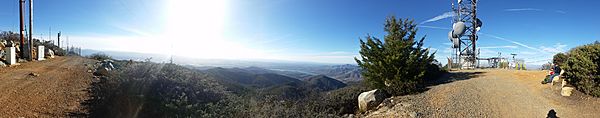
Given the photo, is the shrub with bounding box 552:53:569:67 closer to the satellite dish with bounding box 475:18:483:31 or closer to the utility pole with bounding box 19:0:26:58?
the satellite dish with bounding box 475:18:483:31

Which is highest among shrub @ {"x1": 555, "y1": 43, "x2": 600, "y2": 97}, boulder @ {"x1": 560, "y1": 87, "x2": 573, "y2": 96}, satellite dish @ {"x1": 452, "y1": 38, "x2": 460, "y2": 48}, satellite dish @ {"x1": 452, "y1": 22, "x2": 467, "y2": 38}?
satellite dish @ {"x1": 452, "y1": 22, "x2": 467, "y2": 38}

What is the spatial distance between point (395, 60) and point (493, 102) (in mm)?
3241

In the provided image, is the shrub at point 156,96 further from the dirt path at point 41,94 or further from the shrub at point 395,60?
the shrub at point 395,60

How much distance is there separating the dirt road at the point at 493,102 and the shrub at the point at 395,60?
29.3 inches

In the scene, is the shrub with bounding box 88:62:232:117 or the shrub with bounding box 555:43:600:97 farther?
the shrub with bounding box 555:43:600:97

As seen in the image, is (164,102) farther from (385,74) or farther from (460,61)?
(460,61)

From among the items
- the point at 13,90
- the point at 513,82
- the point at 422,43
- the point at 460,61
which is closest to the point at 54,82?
the point at 13,90

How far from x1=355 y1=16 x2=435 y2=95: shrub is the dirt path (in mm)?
8199

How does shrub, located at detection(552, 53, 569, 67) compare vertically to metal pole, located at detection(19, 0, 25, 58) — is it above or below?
below

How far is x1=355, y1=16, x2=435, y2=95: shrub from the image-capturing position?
11102 mm

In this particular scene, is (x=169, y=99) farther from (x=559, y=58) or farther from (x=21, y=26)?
(x=21, y=26)

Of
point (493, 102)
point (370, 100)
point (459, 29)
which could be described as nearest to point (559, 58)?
point (493, 102)

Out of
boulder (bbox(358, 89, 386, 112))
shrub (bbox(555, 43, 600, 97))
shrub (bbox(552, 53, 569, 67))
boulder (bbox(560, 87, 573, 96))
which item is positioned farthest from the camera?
shrub (bbox(552, 53, 569, 67))

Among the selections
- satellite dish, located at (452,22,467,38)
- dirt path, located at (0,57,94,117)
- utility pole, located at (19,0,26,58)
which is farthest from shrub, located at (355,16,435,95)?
utility pole, located at (19,0,26,58)
